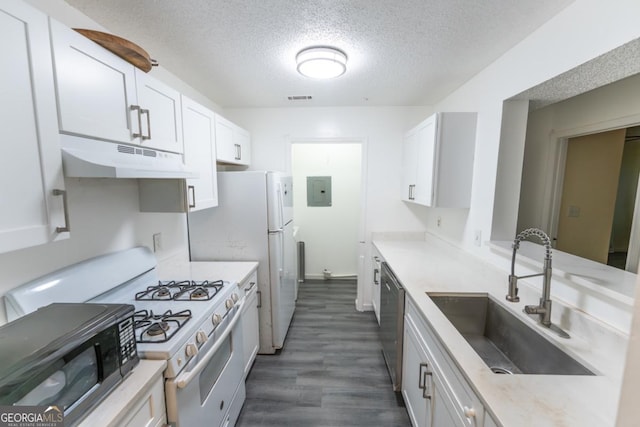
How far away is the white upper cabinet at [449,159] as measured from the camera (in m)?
2.04

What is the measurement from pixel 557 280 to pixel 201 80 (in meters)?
2.79

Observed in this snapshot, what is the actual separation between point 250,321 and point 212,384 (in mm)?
723

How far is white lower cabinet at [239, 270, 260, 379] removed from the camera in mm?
1986

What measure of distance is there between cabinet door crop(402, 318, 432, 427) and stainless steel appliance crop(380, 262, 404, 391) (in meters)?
0.05

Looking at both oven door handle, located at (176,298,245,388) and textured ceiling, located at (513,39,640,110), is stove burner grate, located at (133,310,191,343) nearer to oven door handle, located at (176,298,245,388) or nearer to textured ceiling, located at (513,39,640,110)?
oven door handle, located at (176,298,245,388)

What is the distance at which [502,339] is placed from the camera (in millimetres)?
1443

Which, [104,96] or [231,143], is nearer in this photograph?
[104,96]

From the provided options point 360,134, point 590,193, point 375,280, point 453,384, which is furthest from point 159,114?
point 590,193

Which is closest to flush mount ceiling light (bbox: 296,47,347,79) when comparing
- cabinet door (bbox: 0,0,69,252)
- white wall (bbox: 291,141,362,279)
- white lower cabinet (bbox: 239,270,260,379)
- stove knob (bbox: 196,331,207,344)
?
cabinet door (bbox: 0,0,69,252)

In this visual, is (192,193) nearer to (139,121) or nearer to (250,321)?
(139,121)

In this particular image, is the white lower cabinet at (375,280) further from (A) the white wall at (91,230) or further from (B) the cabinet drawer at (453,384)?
(A) the white wall at (91,230)

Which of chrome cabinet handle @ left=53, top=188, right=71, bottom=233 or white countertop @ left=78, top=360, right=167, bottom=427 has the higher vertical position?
chrome cabinet handle @ left=53, top=188, right=71, bottom=233

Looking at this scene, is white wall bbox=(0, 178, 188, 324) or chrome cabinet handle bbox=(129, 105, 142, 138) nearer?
white wall bbox=(0, 178, 188, 324)

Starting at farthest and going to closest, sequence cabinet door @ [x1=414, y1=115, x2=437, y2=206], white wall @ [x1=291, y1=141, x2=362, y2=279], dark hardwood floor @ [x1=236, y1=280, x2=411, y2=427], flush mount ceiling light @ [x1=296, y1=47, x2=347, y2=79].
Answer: white wall @ [x1=291, y1=141, x2=362, y2=279] < cabinet door @ [x1=414, y1=115, x2=437, y2=206] < dark hardwood floor @ [x1=236, y1=280, x2=411, y2=427] < flush mount ceiling light @ [x1=296, y1=47, x2=347, y2=79]
